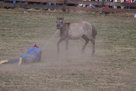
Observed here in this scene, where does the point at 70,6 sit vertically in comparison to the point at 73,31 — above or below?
below

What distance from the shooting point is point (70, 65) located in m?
10.8

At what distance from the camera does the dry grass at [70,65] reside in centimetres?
846

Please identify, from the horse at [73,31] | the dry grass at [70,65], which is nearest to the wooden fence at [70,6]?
the dry grass at [70,65]

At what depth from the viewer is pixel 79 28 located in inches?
485

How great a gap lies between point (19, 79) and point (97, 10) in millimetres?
19843

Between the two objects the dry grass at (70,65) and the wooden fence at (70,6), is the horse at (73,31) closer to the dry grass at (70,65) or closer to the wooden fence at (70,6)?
the dry grass at (70,65)

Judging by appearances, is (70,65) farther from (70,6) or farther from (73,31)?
(70,6)

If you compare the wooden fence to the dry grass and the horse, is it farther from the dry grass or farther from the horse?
the horse

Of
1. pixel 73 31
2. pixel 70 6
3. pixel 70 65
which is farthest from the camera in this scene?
pixel 70 6

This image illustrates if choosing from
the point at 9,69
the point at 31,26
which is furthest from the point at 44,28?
the point at 9,69

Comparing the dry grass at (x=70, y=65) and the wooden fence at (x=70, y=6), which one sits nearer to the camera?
the dry grass at (x=70, y=65)

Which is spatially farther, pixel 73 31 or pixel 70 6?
pixel 70 6

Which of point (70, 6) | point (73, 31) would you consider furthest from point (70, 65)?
point (70, 6)

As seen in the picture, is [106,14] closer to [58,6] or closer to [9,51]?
[58,6]
